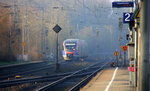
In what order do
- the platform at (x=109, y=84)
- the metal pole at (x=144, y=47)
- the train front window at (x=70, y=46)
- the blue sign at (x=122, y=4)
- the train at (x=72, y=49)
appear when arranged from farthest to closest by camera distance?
the train front window at (x=70, y=46)
the train at (x=72, y=49)
the blue sign at (x=122, y=4)
the platform at (x=109, y=84)
the metal pole at (x=144, y=47)

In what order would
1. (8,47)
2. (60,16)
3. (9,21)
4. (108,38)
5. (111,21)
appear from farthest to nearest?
(108,38) → (111,21) → (60,16) → (9,21) → (8,47)

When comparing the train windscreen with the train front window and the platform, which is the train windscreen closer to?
the train front window

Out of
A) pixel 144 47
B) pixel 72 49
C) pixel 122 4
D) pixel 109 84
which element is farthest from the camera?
pixel 72 49

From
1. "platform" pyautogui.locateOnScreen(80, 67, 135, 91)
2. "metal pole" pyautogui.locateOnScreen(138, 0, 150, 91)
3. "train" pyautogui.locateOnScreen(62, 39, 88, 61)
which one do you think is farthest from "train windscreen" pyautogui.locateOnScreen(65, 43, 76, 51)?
"metal pole" pyautogui.locateOnScreen(138, 0, 150, 91)

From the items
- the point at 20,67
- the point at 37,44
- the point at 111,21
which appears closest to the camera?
the point at 20,67

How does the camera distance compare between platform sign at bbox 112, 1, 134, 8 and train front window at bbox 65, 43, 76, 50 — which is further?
train front window at bbox 65, 43, 76, 50

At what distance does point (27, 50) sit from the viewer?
57781 mm

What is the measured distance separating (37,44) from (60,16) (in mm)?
13552

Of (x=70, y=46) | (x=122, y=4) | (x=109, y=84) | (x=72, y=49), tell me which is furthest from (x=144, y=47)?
(x=70, y=46)

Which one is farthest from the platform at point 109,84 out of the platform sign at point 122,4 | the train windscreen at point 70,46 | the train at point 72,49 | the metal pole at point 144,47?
the train windscreen at point 70,46

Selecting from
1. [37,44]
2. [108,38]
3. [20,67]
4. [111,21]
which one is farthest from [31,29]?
[108,38]

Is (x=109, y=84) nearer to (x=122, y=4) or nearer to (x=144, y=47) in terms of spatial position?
(x=122, y=4)

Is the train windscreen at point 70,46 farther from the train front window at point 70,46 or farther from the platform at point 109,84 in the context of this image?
the platform at point 109,84

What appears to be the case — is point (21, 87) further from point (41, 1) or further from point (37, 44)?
point (41, 1)
